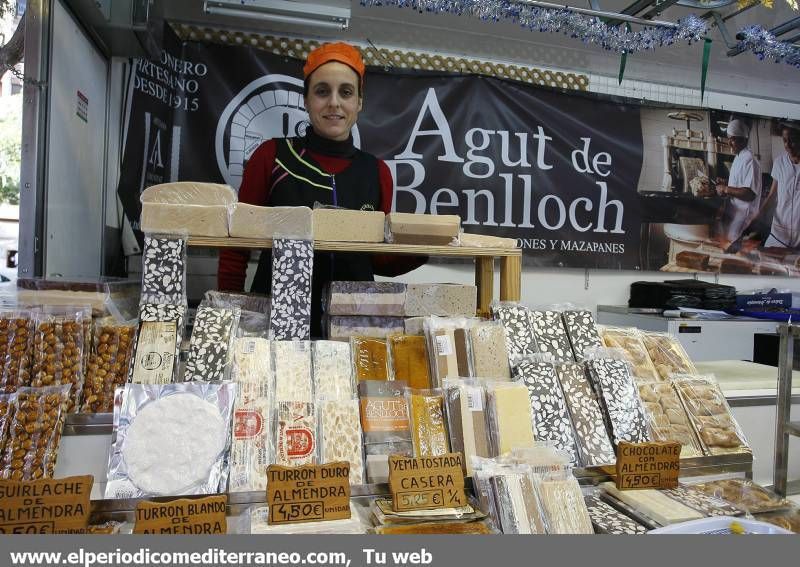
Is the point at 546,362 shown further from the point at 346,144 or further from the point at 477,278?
the point at 346,144

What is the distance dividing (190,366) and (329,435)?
0.39 meters

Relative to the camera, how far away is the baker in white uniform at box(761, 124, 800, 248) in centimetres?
474

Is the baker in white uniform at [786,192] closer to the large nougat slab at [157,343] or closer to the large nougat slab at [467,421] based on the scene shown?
the large nougat slab at [467,421]

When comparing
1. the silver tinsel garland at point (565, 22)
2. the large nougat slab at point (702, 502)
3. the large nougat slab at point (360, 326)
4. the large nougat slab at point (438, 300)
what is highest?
the silver tinsel garland at point (565, 22)

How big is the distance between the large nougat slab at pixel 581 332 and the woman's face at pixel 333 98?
122cm

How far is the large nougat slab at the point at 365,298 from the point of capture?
1735 millimetres

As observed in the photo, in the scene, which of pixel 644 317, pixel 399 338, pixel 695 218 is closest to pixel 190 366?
pixel 399 338

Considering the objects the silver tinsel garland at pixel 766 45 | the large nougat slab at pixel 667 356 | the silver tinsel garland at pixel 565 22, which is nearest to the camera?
the large nougat slab at pixel 667 356

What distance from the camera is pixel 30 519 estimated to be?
3.22ft

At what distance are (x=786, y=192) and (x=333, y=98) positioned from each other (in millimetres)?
4570

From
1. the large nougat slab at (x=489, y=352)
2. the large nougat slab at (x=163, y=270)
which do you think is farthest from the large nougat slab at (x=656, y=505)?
the large nougat slab at (x=163, y=270)

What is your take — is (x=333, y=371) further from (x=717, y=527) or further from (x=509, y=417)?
(x=717, y=527)

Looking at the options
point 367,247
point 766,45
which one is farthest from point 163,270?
point 766,45

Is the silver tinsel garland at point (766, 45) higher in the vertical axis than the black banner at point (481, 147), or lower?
higher
